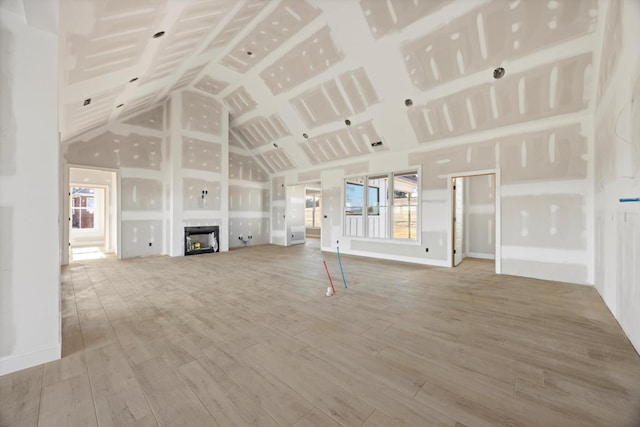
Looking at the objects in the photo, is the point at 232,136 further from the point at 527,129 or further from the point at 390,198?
the point at 527,129

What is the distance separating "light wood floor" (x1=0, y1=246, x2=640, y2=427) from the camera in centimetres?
146

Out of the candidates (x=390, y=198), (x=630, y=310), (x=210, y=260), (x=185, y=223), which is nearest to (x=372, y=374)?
(x=630, y=310)

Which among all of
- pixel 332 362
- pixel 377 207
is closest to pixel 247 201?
pixel 377 207

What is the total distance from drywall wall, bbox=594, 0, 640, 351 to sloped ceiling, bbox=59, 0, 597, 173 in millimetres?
693

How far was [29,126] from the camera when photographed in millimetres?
1892

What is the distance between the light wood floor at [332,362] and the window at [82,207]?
8165 millimetres

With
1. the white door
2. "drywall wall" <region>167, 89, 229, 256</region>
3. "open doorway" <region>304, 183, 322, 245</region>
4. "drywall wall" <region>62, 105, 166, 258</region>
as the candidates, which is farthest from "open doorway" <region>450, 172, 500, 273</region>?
"drywall wall" <region>62, 105, 166, 258</region>

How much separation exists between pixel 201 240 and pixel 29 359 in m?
5.96

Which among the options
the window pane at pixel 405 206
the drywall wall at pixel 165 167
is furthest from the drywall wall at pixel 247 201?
the window pane at pixel 405 206

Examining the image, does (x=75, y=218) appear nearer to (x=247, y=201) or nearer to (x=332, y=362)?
(x=247, y=201)

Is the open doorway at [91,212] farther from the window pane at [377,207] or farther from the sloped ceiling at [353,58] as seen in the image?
the window pane at [377,207]

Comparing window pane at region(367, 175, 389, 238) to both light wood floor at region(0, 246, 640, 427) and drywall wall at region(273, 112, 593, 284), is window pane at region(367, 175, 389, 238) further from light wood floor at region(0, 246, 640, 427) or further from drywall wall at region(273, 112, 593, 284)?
light wood floor at region(0, 246, 640, 427)

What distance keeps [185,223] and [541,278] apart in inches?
327

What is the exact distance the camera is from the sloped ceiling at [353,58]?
3123 mm
